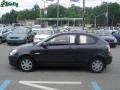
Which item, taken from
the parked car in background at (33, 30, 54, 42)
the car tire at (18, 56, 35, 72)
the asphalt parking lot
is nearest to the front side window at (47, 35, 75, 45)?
the car tire at (18, 56, 35, 72)

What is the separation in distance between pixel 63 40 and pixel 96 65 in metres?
1.56

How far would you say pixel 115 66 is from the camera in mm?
13031

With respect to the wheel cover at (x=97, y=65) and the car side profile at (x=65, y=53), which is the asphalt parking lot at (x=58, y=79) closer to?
the wheel cover at (x=97, y=65)

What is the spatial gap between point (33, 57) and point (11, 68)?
4.14 feet

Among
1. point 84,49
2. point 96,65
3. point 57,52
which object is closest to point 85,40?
point 84,49

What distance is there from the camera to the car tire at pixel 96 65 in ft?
37.5

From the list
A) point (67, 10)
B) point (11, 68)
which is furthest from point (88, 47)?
point (67, 10)

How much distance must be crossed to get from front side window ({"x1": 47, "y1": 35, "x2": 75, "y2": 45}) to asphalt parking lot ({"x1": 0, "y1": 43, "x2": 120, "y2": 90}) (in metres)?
1.10

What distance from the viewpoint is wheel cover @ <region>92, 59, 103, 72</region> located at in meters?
11.4

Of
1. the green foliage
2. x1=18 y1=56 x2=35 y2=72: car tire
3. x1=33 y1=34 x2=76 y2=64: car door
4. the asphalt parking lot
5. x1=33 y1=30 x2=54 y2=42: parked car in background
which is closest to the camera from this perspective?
the asphalt parking lot

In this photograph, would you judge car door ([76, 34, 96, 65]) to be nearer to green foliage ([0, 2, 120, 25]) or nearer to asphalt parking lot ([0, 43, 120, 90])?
asphalt parking lot ([0, 43, 120, 90])

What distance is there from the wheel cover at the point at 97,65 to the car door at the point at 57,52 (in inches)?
32.0

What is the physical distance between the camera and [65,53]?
37.0 feet

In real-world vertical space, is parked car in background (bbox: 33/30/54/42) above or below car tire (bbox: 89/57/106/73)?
above
